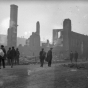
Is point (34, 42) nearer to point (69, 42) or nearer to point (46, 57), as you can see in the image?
point (69, 42)

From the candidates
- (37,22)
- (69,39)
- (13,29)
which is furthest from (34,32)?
(69,39)

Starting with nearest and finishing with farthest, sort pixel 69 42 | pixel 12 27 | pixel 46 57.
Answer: pixel 46 57 → pixel 69 42 → pixel 12 27

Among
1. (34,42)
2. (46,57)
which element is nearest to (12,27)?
(34,42)

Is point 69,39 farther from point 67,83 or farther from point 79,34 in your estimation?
point 67,83

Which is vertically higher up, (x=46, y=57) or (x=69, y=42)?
(x=69, y=42)

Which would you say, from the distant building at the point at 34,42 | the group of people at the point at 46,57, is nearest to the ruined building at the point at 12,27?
the distant building at the point at 34,42

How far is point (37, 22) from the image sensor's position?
44.9 metres

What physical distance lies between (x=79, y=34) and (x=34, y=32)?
13011 mm

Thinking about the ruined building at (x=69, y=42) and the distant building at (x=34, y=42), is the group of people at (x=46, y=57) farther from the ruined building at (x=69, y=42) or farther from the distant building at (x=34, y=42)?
the distant building at (x=34, y=42)

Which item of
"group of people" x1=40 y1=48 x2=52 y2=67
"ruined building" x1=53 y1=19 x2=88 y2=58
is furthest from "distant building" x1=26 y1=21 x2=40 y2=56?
"group of people" x1=40 y1=48 x2=52 y2=67

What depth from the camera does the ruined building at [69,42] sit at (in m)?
33.7

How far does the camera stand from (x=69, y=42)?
3397 cm

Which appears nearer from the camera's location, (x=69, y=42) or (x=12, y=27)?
(x=69, y=42)

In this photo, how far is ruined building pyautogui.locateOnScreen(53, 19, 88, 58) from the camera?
111 ft
